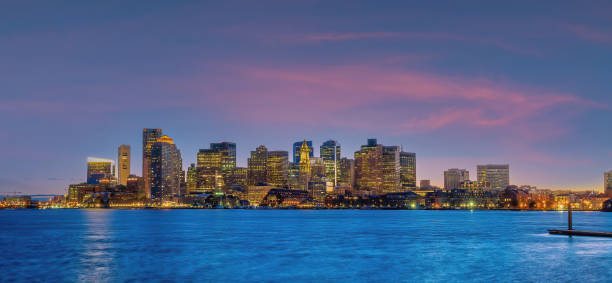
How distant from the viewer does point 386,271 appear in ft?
164

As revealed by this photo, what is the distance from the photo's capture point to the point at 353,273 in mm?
48031

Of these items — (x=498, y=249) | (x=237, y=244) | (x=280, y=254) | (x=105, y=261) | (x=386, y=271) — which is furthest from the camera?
(x=237, y=244)

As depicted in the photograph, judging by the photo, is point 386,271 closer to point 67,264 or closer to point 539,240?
point 67,264

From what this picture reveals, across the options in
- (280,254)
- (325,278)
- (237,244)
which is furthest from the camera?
(237,244)

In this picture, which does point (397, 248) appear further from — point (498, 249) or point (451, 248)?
point (498, 249)

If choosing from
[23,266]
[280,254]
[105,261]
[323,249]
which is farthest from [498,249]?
[23,266]

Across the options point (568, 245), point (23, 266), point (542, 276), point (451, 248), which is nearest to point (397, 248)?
point (451, 248)

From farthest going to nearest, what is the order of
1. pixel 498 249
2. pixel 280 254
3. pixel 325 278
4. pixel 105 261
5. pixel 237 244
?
pixel 237 244, pixel 498 249, pixel 280 254, pixel 105 261, pixel 325 278

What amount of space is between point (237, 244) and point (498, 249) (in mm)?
33400

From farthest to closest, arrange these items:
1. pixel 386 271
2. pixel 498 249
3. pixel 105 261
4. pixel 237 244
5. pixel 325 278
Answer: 1. pixel 237 244
2. pixel 498 249
3. pixel 105 261
4. pixel 386 271
5. pixel 325 278

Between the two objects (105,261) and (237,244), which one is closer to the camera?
(105,261)

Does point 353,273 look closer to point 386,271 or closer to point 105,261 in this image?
point 386,271

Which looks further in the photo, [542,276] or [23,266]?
[23,266]

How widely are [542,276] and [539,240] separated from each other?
35079 millimetres
